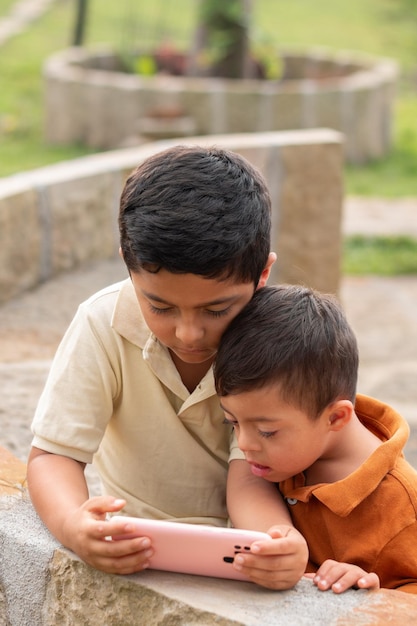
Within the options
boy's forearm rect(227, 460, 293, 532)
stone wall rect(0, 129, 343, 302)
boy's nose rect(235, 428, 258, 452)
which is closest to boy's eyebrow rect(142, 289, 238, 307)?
boy's nose rect(235, 428, 258, 452)

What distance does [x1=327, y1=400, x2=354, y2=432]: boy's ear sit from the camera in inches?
76.0

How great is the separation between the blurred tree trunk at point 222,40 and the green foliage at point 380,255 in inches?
119

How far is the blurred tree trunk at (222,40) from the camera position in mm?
9219

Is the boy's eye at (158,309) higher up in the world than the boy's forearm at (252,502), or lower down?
higher up

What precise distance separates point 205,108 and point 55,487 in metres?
6.97

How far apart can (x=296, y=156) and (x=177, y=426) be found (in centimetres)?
312

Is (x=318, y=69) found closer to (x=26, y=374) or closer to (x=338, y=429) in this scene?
(x=26, y=374)

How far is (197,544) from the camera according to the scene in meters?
1.72

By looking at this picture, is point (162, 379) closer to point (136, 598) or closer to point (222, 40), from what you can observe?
point (136, 598)

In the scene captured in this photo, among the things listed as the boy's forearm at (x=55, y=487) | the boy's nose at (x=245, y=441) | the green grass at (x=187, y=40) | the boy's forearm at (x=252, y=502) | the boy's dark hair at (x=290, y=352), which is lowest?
the green grass at (x=187, y=40)

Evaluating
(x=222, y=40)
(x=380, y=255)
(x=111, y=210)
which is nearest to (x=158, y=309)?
(x=111, y=210)

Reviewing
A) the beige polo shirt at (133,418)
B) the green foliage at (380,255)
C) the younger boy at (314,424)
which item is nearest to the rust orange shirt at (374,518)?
the younger boy at (314,424)

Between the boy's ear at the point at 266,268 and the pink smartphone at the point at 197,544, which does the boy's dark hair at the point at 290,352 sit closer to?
the boy's ear at the point at 266,268

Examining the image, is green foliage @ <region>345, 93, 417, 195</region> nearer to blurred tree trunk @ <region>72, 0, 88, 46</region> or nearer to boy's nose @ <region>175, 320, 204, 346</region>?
blurred tree trunk @ <region>72, 0, 88, 46</region>
